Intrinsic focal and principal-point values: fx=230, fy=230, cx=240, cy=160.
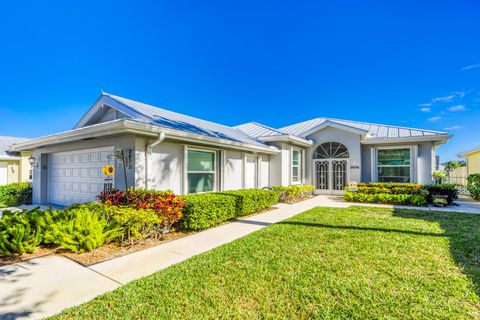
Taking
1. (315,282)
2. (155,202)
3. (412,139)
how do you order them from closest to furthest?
(315,282) → (155,202) → (412,139)

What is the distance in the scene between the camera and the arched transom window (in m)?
15.4

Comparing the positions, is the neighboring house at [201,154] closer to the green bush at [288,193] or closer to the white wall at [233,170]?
the white wall at [233,170]

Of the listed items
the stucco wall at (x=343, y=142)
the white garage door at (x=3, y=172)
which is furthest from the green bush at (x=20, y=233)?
the white garage door at (x=3, y=172)

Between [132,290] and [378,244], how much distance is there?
5209mm

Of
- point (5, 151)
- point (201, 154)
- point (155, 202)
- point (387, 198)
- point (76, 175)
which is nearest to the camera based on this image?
point (155, 202)

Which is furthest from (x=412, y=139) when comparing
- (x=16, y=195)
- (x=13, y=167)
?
(x=13, y=167)

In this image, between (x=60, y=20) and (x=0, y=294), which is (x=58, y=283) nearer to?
(x=0, y=294)

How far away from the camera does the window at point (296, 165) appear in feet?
48.9

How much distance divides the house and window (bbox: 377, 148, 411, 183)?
9.23 meters

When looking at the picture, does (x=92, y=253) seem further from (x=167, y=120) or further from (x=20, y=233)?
(x=167, y=120)

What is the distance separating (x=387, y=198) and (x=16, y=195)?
19376mm

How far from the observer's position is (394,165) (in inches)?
576

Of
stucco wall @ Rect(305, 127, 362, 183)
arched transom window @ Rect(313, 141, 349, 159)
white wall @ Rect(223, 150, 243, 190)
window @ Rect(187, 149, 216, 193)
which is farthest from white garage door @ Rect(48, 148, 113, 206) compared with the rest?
arched transom window @ Rect(313, 141, 349, 159)

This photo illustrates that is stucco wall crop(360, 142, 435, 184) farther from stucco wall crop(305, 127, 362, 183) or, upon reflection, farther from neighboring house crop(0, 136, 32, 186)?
neighboring house crop(0, 136, 32, 186)
